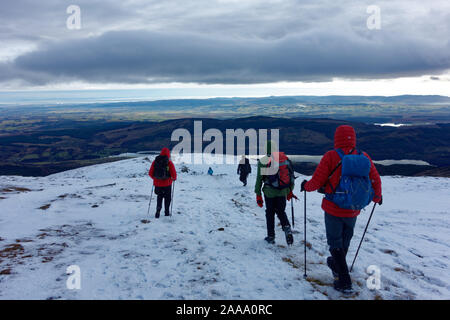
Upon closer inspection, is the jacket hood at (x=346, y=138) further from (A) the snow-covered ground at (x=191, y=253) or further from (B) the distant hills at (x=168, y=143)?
(B) the distant hills at (x=168, y=143)

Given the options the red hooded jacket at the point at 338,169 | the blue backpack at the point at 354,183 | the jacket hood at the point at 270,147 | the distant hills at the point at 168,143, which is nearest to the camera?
the blue backpack at the point at 354,183

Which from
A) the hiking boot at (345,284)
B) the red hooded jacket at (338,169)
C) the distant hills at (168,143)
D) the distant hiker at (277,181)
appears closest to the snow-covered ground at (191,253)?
the hiking boot at (345,284)

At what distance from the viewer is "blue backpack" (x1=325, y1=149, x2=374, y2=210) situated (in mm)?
4434

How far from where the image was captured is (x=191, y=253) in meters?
6.92

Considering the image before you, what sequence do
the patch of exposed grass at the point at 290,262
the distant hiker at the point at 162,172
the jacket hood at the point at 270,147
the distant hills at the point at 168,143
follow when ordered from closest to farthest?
1. the patch of exposed grass at the point at 290,262
2. the jacket hood at the point at 270,147
3. the distant hiker at the point at 162,172
4. the distant hills at the point at 168,143

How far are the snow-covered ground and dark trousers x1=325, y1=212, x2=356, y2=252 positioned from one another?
951 millimetres

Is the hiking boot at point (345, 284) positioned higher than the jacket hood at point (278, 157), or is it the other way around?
the jacket hood at point (278, 157)

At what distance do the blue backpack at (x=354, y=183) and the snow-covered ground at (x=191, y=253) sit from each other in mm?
1801

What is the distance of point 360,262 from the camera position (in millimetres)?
6535

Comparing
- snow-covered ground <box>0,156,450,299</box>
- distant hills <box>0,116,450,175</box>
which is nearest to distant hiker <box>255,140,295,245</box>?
snow-covered ground <box>0,156,450,299</box>

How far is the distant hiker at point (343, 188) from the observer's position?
4.49 meters
